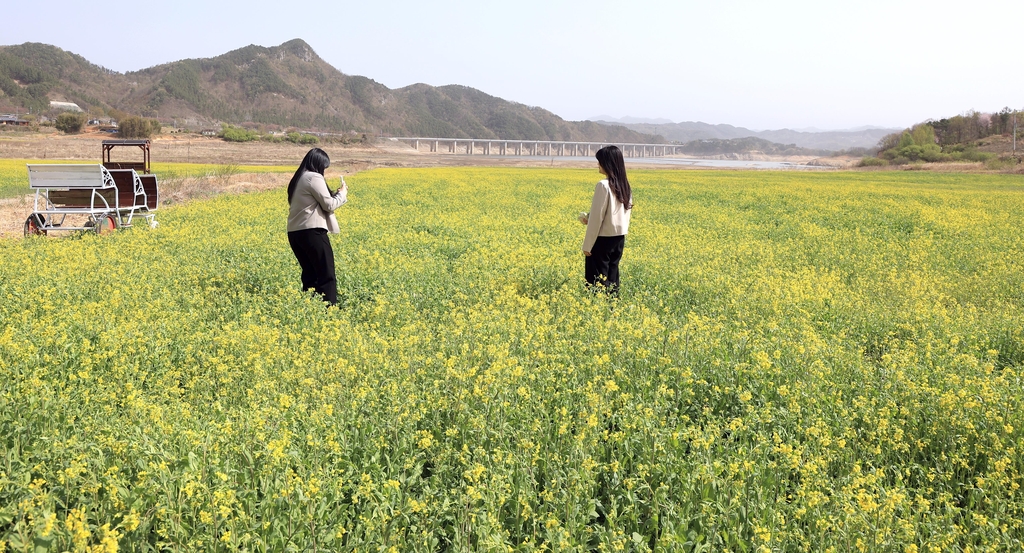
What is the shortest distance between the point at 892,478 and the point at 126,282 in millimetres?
7985

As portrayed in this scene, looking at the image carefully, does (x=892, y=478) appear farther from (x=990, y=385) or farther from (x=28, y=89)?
(x=28, y=89)

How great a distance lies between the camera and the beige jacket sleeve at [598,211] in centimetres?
701

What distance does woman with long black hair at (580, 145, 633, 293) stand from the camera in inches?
275

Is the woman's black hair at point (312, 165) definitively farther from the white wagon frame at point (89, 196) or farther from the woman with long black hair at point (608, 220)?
the white wagon frame at point (89, 196)

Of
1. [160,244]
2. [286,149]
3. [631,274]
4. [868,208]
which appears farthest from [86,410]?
[286,149]

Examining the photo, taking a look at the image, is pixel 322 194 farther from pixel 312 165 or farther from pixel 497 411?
pixel 497 411

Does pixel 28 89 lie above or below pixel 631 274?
above

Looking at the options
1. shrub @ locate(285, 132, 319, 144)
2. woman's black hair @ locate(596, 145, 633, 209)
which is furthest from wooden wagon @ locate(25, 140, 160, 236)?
Result: shrub @ locate(285, 132, 319, 144)

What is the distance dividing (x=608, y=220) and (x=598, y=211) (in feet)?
0.55

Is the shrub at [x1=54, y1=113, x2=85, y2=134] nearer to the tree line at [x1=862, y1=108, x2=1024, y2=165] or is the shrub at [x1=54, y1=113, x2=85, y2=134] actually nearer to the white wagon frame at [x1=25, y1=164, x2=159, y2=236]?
the white wagon frame at [x1=25, y1=164, x2=159, y2=236]

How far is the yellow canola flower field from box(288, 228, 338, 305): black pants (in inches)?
13.6

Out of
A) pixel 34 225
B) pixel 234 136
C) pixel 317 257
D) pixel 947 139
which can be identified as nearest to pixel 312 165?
pixel 317 257

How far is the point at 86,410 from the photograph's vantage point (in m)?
4.05

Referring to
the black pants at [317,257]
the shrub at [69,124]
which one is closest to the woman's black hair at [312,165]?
the black pants at [317,257]
